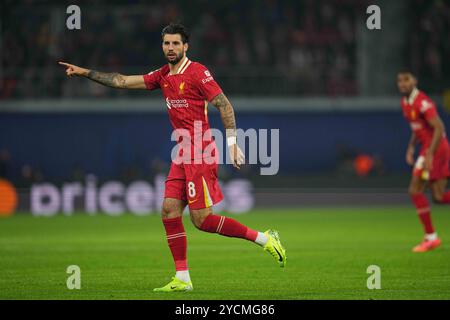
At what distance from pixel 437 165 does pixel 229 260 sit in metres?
3.36

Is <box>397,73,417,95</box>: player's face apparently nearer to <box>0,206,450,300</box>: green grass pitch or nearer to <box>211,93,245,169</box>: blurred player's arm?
<box>0,206,450,300</box>: green grass pitch

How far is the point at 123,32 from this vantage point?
1134 inches

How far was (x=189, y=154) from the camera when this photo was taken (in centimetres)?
918

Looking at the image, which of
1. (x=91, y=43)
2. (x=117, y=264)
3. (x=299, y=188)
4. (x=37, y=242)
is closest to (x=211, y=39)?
(x=91, y=43)

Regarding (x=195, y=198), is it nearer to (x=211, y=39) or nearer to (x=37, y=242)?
(x=37, y=242)

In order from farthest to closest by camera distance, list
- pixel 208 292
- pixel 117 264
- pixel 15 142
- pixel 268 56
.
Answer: pixel 268 56 < pixel 15 142 < pixel 117 264 < pixel 208 292

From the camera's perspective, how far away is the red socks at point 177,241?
9.17 metres

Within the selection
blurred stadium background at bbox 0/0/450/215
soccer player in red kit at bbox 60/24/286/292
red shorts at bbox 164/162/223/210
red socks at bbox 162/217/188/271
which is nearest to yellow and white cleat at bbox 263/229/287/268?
soccer player in red kit at bbox 60/24/286/292

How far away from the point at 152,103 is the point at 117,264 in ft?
48.8

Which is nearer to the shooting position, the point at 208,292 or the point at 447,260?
the point at 208,292

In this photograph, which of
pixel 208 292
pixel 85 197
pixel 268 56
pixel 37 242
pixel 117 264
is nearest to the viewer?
pixel 208 292

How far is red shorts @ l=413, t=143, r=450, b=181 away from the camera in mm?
13445

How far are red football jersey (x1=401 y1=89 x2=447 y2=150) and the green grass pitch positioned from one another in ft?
5.12

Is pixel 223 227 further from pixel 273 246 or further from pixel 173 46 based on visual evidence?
pixel 173 46
